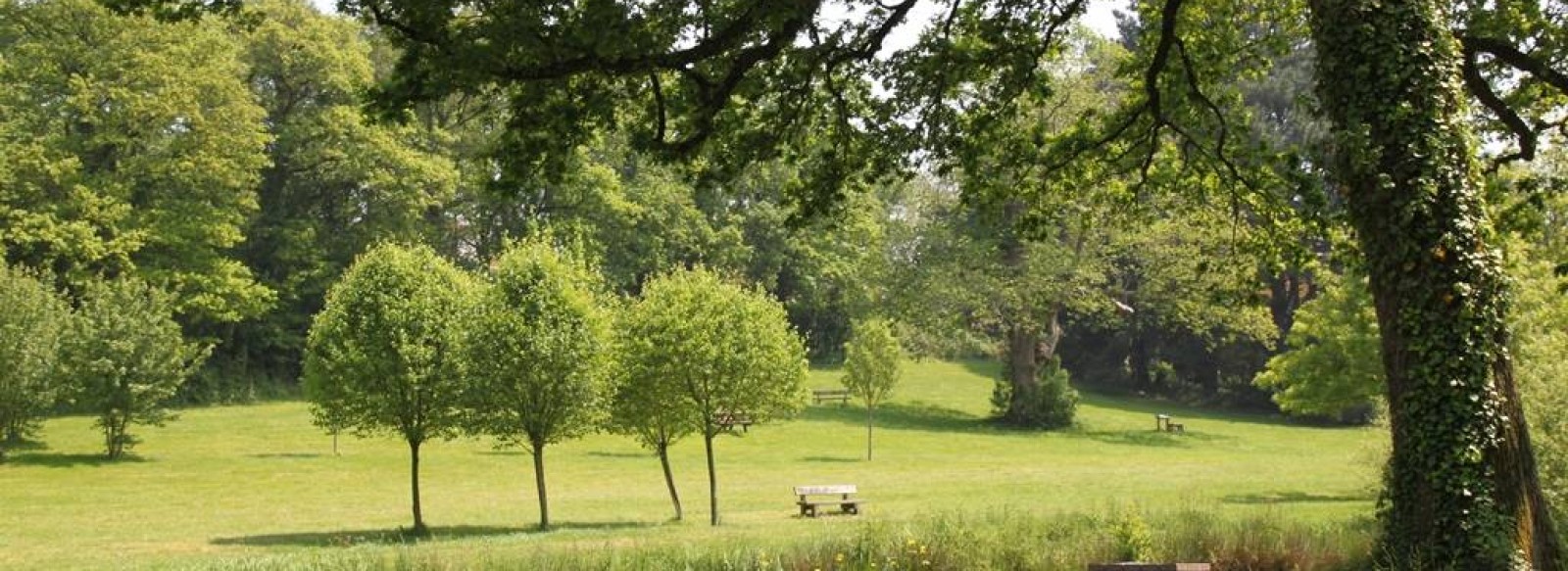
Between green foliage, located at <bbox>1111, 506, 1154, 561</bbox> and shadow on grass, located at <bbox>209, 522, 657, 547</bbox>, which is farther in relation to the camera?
shadow on grass, located at <bbox>209, 522, 657, 547</bbox>

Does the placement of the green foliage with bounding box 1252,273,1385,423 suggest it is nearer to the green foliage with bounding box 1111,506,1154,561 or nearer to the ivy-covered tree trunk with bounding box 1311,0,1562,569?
the green foliage with bounding box 1111,506,1154,561

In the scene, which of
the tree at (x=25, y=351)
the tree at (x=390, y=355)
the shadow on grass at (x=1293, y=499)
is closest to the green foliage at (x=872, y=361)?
the shadow on grass at (x=1293, y=499)

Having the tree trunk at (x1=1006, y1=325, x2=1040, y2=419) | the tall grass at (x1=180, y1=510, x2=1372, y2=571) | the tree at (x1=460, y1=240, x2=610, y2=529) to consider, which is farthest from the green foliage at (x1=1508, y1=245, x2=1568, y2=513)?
the tree trunk at (x1=1006, y1=325, x2=1040, y2=419)

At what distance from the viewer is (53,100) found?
45.6 m

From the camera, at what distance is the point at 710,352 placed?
1075 inches

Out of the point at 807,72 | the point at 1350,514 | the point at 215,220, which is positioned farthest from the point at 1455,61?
the point at 215,220

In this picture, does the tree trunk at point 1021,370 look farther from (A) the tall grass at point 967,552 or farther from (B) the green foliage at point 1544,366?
(A) the tall grass at point 967,552

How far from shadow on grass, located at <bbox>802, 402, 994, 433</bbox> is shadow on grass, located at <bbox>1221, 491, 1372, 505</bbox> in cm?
2292

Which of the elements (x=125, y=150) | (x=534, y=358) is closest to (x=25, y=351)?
(x=125, y=150)

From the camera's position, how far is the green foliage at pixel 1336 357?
2795cm

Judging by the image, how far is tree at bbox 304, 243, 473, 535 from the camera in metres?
26.5

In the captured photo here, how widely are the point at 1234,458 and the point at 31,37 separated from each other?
46585 millimetres

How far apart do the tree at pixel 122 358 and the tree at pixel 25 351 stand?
0.66m

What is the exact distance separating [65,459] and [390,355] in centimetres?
1717
